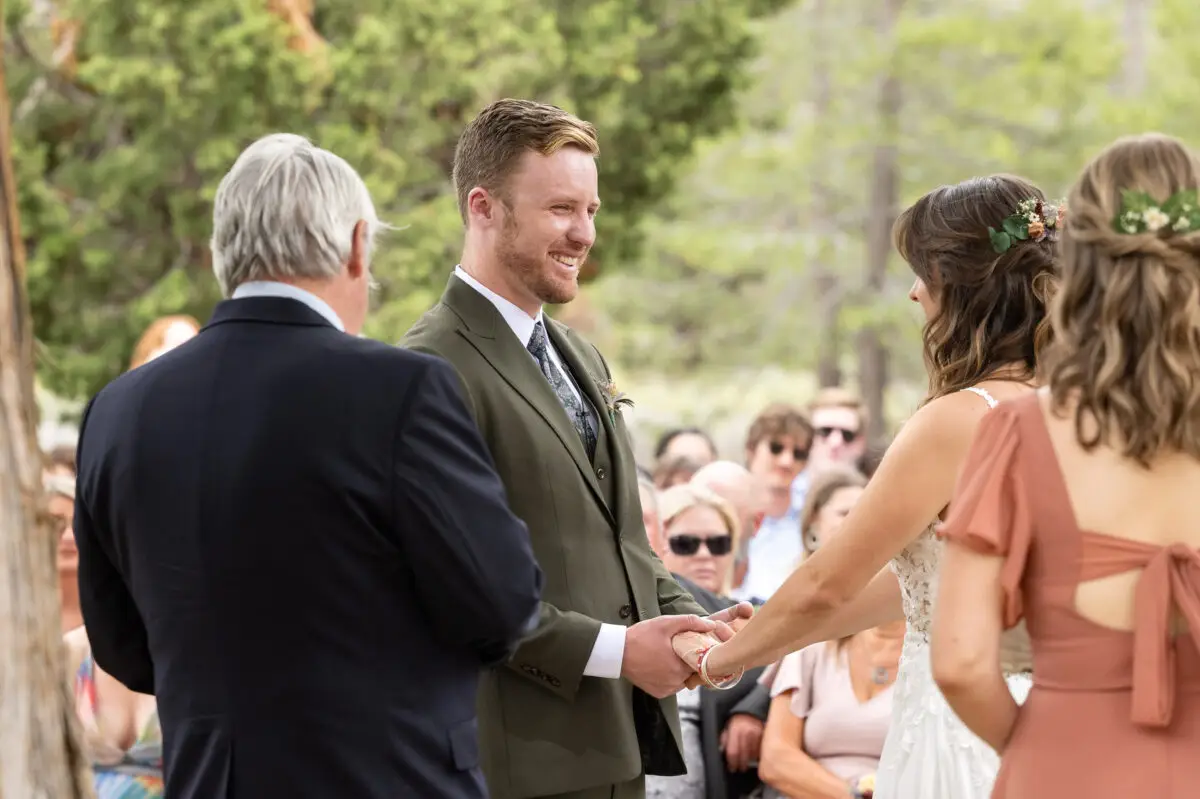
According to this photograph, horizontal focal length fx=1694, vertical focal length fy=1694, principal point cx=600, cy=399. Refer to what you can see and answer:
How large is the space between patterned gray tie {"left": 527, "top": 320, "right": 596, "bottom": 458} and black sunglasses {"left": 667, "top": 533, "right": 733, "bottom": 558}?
2872 millimetres

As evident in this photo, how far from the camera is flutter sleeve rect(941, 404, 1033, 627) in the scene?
281cm

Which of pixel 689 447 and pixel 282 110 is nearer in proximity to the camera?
pixel 689 447

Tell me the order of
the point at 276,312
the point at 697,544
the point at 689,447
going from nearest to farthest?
the point at 276,312, the point at 697,544, the point at 689,447

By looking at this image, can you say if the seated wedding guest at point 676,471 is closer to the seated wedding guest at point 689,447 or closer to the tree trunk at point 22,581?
the seated wedding guest at point 689,447

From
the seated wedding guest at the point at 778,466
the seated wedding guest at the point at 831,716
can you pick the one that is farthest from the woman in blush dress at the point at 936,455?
the seated wedding guest at the point at 778,466

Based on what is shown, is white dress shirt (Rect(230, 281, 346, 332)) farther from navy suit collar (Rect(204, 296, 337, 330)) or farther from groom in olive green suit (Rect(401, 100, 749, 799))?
groom in olive green suit (Rect(401, 100, 749, 799))

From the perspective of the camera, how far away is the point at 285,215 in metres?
2.94

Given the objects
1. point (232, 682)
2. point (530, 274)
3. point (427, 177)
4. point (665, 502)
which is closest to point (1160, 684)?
point (232, 682)

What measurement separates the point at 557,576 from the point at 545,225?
853 millimetres

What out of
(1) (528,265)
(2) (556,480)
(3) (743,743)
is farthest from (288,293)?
(3) (743,743)

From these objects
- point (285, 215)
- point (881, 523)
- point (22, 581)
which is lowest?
point (881, 523)

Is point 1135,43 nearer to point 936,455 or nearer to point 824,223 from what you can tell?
point 824,223

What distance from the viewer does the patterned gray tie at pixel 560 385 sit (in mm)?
4098

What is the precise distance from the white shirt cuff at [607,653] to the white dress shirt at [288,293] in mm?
1174
